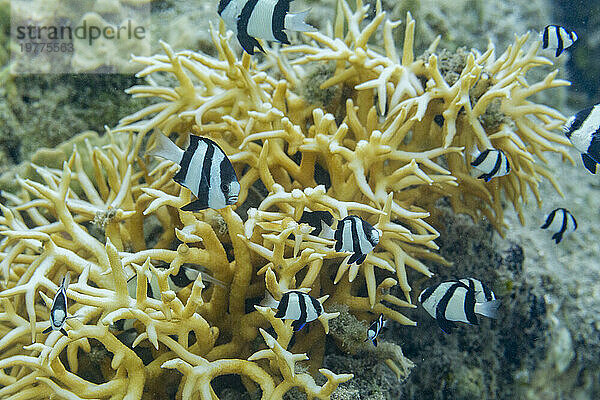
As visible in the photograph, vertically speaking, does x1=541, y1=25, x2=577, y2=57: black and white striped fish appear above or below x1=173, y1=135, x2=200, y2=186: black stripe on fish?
above

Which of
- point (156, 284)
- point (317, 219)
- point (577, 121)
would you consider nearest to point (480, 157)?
point (577, 121)

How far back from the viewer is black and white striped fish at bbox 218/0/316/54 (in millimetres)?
2025

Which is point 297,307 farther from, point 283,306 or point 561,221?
point 561,221

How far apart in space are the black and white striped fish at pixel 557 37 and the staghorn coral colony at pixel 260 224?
0.13 m

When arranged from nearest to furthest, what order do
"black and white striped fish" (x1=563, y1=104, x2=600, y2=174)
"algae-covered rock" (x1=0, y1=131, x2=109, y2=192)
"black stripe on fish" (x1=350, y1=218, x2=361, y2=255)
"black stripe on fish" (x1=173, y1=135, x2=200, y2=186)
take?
"black stripe on fish" (x1=173, y1=135, x2=200, y2=186)
"black stripe on fish" (x1=350, y1=218, x2=361, y2=255)
"black and white striped fish" (x1=563, y1=104, x2=600, y2=174)
"algae-covered rock" (x1=0, y1=131, x2=109, y2=192)

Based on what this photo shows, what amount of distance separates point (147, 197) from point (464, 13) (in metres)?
3.90

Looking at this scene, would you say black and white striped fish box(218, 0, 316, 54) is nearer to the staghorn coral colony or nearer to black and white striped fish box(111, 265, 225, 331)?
the staghorn coral colony

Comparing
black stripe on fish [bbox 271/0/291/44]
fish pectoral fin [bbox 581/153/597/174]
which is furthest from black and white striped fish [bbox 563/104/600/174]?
black stripe on fish [bbox 271/0/291/44]

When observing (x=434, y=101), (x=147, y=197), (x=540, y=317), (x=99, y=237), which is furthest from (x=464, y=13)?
(x=99, y=237)

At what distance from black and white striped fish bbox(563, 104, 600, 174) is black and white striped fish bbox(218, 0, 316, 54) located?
145 cm

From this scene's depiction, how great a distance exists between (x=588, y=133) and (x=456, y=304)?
43.0 inches

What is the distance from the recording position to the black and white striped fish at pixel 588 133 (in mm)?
2221

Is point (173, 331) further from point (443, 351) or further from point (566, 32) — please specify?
point (566, 32)

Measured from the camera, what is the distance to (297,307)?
79.2 inches
